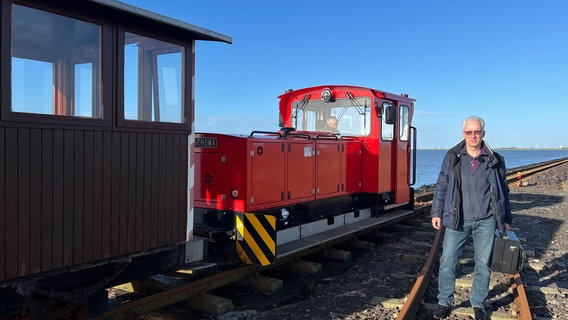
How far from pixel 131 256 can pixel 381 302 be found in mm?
2866

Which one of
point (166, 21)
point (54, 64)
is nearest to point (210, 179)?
point (166, 21)

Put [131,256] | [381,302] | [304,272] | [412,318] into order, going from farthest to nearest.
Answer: [304,272]
[381,302]
[412,318]
[131,256]

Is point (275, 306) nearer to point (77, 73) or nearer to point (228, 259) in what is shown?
point (228, 259)

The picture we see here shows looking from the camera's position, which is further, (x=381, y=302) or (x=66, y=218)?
(x=381, y=302)

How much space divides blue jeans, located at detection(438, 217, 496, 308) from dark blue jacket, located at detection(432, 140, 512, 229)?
0.43 ft

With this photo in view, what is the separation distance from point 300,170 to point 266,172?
0.89m

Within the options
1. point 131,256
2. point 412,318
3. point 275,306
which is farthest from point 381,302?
point 131,256

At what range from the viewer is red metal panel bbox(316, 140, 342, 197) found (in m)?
7.42

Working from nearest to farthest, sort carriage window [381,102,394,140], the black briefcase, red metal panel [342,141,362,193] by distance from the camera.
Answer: the black briefcase < red metal panel [342,141,362,193] < carriage window [381,102,394,140]

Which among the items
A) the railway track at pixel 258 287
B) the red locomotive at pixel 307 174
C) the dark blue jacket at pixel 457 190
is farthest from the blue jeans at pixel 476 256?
the red locomotive at pixel 307 174

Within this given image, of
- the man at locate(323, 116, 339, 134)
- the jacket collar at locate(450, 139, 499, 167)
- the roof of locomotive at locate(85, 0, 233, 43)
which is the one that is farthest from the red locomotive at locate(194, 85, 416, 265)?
the jacket collar at locate(450, 139, 499, 167)

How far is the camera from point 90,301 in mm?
3932

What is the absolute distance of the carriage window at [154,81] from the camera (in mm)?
4055

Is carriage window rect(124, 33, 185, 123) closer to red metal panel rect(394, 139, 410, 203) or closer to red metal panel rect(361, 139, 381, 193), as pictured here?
red metal panel rect(361, 139, 381, 193)
